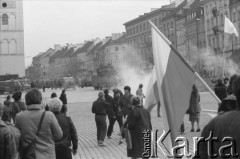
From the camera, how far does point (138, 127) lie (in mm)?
8820

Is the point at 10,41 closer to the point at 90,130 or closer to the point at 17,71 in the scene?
the point at 17,71

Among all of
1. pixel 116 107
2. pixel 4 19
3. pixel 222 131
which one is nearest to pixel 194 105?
pixel 116 107

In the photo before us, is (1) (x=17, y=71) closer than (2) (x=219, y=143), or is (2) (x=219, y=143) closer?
(2) (x=219, y=143)

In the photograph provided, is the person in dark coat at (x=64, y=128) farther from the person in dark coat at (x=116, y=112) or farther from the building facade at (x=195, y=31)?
the building facade at (x=195, y=31)

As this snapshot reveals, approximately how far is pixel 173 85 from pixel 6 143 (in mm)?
2157

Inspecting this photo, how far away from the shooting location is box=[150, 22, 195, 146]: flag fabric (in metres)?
6.02

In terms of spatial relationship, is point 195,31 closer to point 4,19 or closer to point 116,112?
point 4,19

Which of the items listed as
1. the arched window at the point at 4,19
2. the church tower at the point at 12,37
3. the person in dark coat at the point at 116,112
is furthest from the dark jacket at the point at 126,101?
the arched window at the point at 4,19

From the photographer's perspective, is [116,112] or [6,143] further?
[116,112]

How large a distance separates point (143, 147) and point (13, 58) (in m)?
69.0

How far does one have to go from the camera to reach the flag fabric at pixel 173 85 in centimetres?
602

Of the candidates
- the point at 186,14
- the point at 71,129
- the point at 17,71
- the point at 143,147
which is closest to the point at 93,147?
the point at 143,147

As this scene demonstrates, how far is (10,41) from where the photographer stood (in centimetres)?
7606

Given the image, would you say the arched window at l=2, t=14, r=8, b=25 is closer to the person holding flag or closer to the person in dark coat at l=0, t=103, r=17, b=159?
the person holding flag
